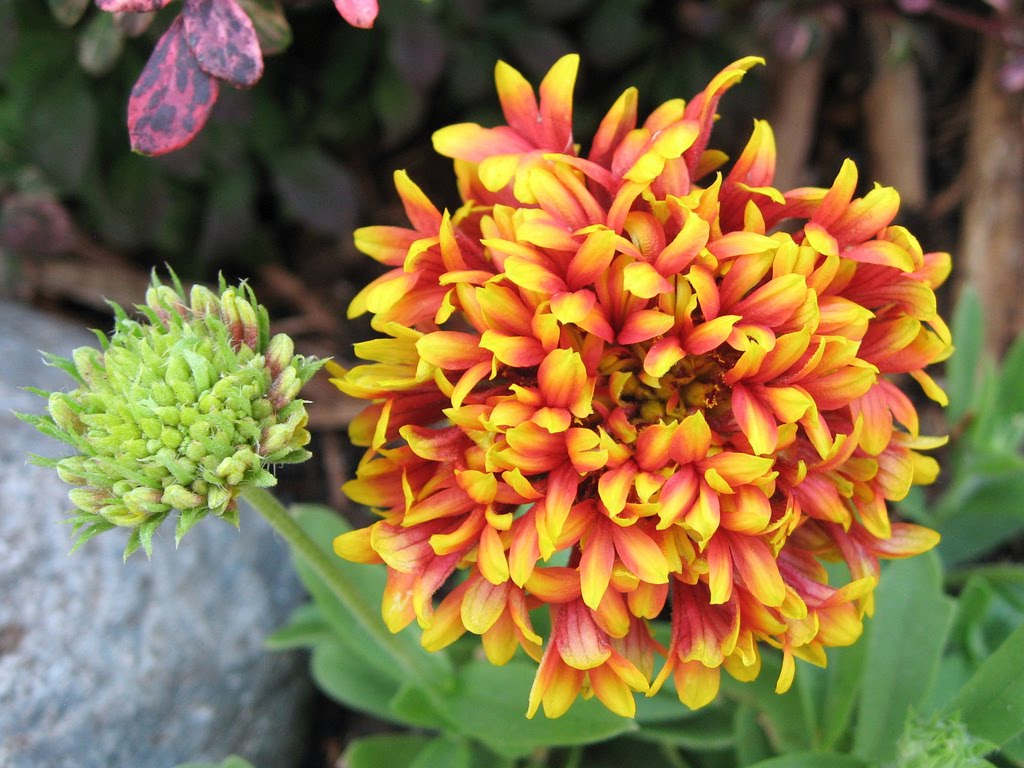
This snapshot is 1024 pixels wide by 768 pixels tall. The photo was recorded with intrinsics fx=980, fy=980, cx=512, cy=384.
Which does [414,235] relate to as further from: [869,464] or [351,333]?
[351,333]

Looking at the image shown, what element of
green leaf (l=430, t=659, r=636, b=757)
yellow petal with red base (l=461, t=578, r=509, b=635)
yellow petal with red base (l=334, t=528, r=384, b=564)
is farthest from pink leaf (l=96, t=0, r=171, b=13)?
green leaf (l=430, t=659, r=636, b=757)

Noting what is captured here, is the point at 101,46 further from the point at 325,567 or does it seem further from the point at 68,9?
the point at 325,567

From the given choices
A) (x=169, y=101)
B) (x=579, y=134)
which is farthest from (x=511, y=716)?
(x=579, y=134)

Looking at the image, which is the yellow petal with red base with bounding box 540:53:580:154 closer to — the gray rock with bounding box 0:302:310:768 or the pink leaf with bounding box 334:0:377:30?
the pink leaf with bounding box 334:0:377:30

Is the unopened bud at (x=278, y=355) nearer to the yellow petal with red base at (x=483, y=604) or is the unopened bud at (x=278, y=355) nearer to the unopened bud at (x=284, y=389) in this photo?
the unopened bud at (x=284, y=389)

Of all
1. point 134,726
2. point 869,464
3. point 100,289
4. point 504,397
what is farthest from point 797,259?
point 100,289
